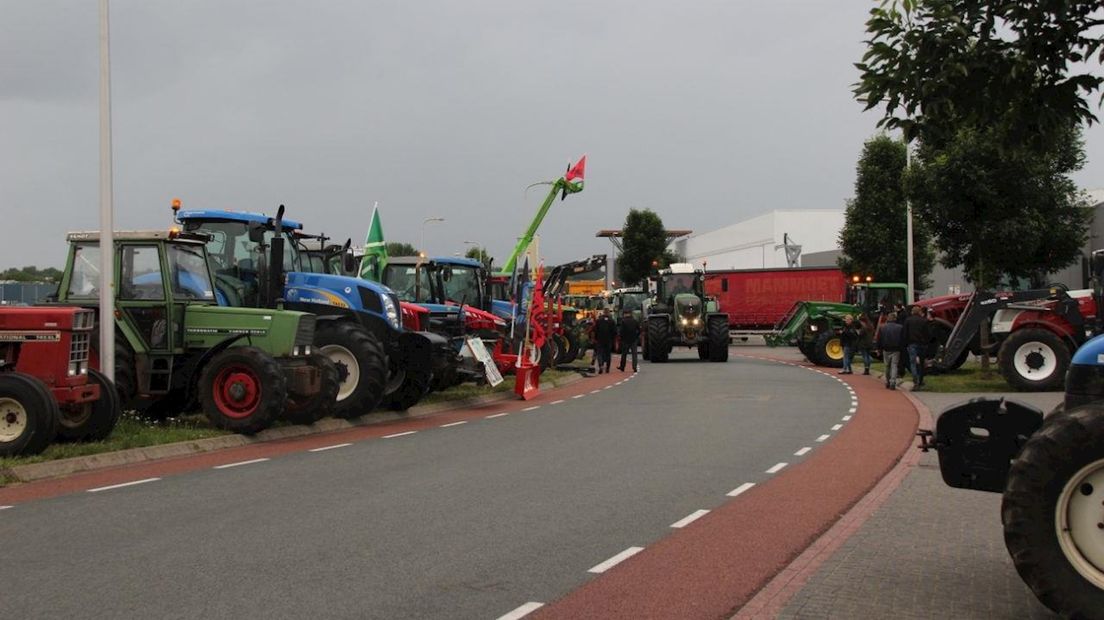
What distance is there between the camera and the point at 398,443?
14.0 m

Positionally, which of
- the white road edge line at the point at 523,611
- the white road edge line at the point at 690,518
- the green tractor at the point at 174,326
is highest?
the green tractor at the point at 174,326

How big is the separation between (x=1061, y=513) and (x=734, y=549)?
2690 mm

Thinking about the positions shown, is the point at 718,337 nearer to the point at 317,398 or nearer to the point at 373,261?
the point at 373,261

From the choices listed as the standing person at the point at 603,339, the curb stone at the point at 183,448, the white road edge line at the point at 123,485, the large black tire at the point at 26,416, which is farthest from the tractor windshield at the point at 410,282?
the white road edge line at the point at 123,485

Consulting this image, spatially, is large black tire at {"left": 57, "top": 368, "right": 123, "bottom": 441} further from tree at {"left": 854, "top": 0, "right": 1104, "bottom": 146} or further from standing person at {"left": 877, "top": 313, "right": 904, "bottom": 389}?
standing person at {"left": 877, "top": 313, "right": 904, "bottom": 389}

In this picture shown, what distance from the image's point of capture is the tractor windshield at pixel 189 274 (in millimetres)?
14656

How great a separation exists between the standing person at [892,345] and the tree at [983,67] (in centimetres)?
1606

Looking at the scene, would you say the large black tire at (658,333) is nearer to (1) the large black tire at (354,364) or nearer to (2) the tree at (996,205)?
(2) the tree at (996,205)

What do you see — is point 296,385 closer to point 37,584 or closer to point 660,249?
point 37,584

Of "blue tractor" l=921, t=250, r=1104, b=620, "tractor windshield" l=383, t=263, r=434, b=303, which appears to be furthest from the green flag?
"blue tractor" l=921, t=250, r=1104, b=620

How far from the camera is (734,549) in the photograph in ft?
25.0

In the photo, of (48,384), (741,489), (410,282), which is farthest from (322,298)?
(741,489)

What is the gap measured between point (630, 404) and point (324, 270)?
6.16 metres

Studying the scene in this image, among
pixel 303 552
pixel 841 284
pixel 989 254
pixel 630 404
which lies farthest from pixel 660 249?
pixel 303 552
